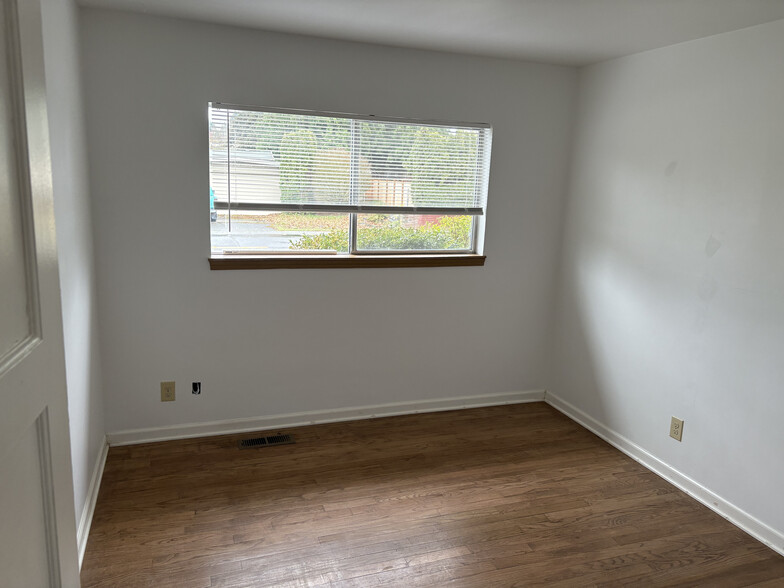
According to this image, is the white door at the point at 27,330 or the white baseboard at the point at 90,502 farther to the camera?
the white baseboard at the point at 90,502

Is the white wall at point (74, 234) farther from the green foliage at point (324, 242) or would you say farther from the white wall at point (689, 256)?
the white wall at point (689, 256)

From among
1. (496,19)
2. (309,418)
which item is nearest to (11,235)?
(496,19)

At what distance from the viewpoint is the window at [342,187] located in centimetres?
305

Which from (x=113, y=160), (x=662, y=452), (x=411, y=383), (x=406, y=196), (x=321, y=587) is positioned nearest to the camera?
(x=321, y=587)

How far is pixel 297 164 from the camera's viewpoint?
10.4 feet

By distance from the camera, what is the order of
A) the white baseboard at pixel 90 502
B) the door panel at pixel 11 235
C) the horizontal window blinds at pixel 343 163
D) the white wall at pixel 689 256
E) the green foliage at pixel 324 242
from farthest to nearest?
the green foliage at pixel 324 242, the horizontal window blinds at pixel 343 163, the white wall at pixel 689 256, the white baseboard at pixel 90 502, the door panel at pixel 11 235

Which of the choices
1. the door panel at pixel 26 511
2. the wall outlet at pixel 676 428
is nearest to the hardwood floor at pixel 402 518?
the wall outlet at pixel 676 428

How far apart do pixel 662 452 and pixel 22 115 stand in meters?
3.17

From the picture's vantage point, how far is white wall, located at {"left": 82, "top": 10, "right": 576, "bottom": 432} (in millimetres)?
2830

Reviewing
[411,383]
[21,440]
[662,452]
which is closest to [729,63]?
[662,452]

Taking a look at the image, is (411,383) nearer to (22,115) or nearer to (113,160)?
(113,160)

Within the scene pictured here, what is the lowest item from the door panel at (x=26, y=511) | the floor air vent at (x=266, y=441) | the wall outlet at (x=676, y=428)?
the floor air vent at (x=266, y=441)

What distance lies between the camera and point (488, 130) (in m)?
3.50

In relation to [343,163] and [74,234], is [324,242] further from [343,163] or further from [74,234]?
[74,234]
